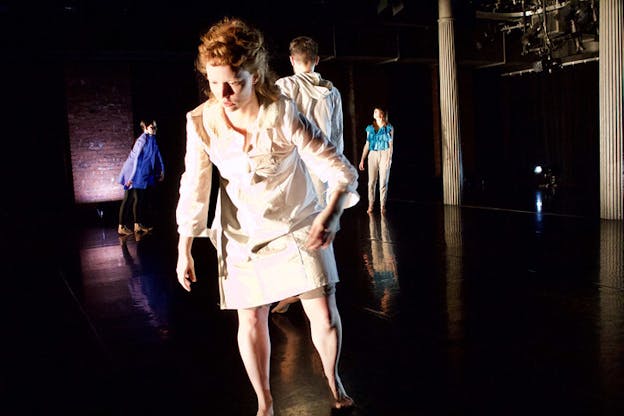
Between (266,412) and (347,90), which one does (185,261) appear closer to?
(266,412)

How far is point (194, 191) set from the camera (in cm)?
229

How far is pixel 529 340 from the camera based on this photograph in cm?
334

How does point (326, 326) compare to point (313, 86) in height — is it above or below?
below

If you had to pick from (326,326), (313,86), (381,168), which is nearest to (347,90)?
(381,168)

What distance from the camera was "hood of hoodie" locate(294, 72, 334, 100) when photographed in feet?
12.2

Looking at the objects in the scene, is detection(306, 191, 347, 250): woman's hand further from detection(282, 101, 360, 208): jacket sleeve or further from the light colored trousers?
the light colored trousers

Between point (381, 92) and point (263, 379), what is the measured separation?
12.7 meters

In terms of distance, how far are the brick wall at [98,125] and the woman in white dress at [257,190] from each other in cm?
1056

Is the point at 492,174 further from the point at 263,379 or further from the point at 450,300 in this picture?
the point at 263,379

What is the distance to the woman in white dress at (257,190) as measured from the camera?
2180mm

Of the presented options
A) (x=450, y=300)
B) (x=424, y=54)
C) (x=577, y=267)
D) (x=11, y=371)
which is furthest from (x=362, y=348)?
(x=424, y=54)

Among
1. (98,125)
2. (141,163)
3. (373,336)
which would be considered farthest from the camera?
(98,125)

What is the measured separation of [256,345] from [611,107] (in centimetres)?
706

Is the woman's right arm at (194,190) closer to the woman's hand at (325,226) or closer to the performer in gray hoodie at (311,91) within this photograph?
the woman's hand at (325,226)
